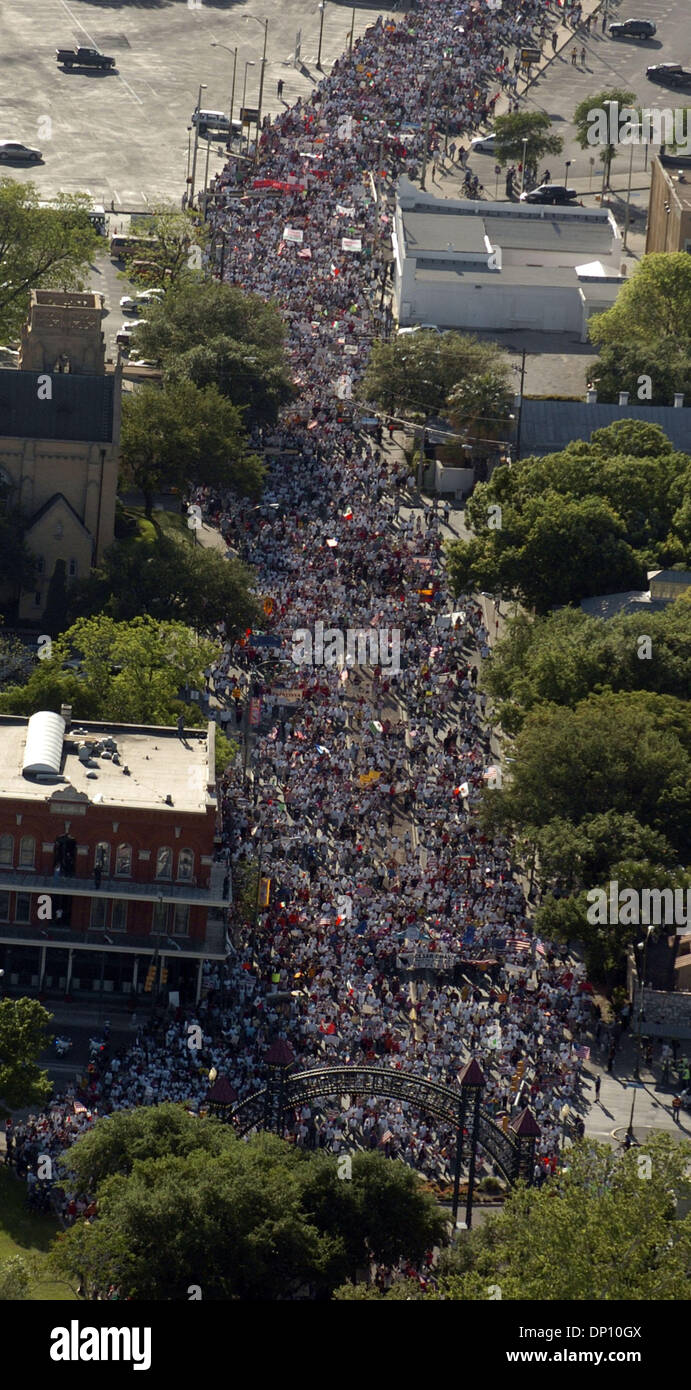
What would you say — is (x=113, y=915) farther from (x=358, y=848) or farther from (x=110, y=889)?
(x=358, y=848)

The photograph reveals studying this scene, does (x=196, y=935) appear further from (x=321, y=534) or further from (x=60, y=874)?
(x=321, y=534)

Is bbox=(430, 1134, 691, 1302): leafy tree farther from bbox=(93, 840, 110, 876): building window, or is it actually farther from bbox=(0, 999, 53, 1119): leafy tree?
bbox=(93, 840, 110, 876): building window

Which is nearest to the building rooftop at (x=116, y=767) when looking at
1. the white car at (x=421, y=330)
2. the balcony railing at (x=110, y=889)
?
the balcony railing at (x=110, y=889)

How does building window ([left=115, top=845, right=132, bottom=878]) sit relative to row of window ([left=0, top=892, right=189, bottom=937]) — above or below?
above

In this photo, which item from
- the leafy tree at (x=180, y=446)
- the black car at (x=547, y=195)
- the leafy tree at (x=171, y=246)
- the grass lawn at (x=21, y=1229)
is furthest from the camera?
the black car at (x=547, y=195)

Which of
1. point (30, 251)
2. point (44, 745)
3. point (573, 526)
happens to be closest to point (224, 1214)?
point (44, 745)

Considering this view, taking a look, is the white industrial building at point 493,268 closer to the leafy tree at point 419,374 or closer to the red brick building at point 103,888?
the leafy tree at point 419,374

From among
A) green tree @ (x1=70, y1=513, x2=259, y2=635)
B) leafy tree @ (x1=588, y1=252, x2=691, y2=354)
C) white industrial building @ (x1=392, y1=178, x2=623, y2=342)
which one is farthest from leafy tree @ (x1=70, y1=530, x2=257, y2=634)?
white industrial building @ (x1=392, y1=178, x2=623, y2=342)
